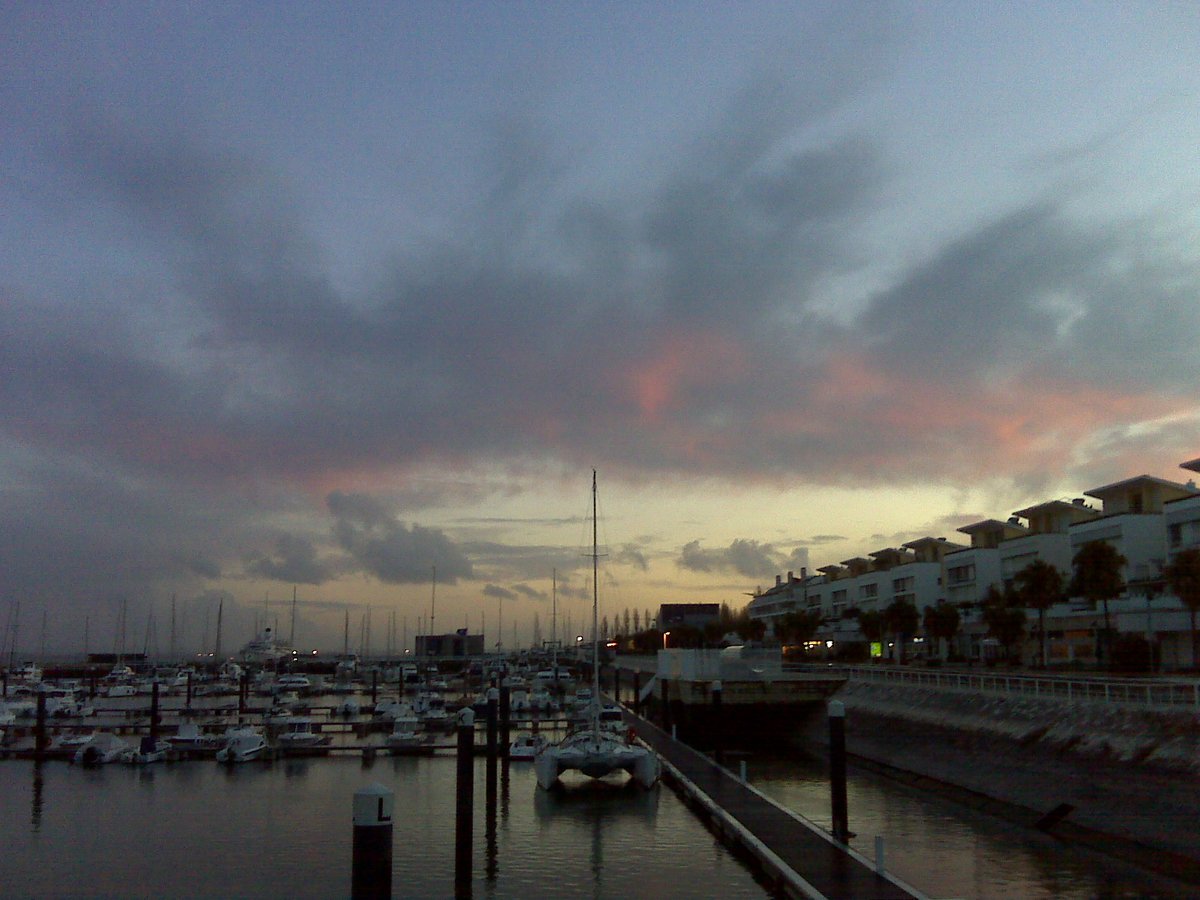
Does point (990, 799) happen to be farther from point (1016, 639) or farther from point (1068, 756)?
point (1016, 639)

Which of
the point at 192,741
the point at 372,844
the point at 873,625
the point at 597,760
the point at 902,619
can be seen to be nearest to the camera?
the point at 372,844

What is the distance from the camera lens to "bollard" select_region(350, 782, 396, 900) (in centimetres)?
1218

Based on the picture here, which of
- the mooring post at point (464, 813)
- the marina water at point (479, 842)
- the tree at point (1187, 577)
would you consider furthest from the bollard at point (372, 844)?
the tree at point (1187, 577)

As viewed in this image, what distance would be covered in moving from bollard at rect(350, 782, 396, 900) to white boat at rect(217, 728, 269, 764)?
49112 millimetres

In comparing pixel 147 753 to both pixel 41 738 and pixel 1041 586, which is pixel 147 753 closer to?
pixel 41 738

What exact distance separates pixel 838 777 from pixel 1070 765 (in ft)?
39.1

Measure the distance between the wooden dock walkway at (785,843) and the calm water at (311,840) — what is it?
1018 mm

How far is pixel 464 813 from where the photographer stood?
25.7 meters

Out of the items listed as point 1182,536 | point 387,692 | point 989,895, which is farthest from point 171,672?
point 989,895

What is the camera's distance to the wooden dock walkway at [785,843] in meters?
21.4

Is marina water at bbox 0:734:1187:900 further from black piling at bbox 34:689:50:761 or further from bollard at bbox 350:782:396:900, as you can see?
bollard at bbox 350:782:396:900

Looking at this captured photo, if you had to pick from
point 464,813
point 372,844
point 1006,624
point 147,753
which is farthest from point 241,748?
point 1006,624

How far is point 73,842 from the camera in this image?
35594mm

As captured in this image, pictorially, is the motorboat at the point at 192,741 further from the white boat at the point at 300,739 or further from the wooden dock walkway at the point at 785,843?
the wooden dock walkway at the point at 785,843
